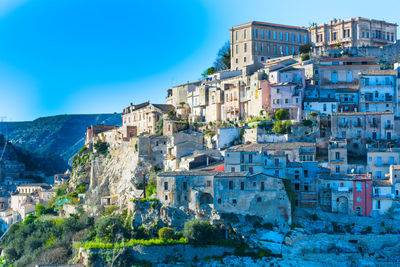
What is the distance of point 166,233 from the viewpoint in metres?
47.2

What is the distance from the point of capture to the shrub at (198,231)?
4647 centimetres

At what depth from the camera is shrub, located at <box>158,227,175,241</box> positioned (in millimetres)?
47188

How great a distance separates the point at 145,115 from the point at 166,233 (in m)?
30.1

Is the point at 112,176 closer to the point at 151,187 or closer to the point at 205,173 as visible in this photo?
the point at 151,187

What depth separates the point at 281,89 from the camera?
61.7m

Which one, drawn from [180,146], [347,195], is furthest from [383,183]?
[180,146]

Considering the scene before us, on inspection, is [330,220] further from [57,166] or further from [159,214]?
[57,166]

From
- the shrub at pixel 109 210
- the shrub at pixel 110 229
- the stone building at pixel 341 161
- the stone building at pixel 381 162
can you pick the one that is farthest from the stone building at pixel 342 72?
the shrub at pixel 110 229

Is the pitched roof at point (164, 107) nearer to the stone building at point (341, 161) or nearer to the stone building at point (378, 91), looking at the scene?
the stone building at point (378, 91)

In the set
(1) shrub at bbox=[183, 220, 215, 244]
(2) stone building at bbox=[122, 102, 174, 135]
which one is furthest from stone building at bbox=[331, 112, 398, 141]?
(2) stone building at bbox=[122, 102, 174, 135]

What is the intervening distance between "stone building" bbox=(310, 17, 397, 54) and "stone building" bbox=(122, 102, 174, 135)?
2036 cm

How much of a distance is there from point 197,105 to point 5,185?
47.6 meters

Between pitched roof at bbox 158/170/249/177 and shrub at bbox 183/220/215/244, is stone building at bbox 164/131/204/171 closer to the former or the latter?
pitched roof at bbox 158/170/249/177

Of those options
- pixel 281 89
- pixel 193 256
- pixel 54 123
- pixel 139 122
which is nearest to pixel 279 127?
pixel 281 89
